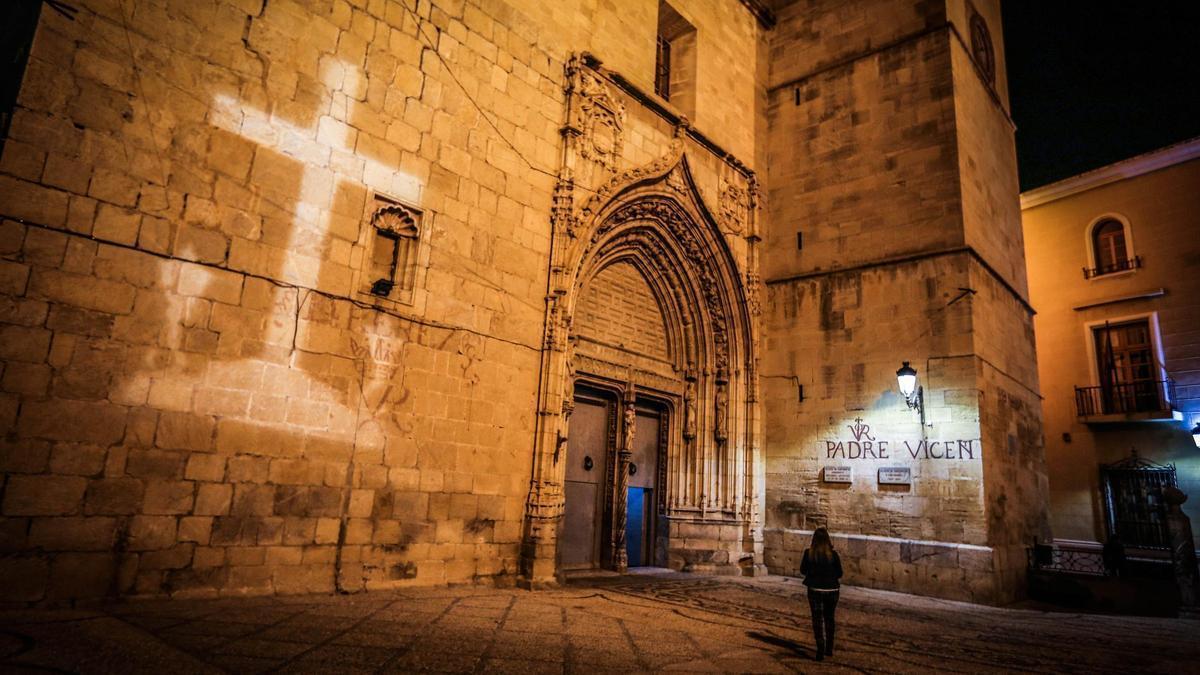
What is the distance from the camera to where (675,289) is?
1041 cm

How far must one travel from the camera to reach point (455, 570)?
6395 millimetres

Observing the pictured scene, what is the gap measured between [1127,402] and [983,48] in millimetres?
8651

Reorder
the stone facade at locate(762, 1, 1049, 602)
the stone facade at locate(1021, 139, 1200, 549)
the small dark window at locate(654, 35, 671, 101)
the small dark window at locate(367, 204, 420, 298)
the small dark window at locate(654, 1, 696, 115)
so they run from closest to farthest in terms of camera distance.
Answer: the small dark window at locate(367, 204, 420, 298) → the stone facade at locate(762, 1, 1049, 602) → the small dark window at locate(654, 1, 696, 115) → the small dark window at locate(654, 35, 671, 101) → the stone facade at locate(1021, 139, 1200, 549)

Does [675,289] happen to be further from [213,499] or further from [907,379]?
[213,499]

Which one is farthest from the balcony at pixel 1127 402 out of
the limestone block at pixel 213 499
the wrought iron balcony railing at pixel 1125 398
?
the limestone block at pixel 213 499

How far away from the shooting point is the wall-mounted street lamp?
8.82 meters

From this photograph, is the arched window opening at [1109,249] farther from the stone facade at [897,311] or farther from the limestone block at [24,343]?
the limestone block at [24,343]

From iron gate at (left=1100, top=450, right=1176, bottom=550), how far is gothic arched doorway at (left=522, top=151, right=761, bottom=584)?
9.72 m

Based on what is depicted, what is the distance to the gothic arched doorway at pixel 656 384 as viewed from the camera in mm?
8867

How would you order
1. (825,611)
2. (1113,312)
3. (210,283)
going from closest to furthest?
(825,611), (210,283), (1113,312)

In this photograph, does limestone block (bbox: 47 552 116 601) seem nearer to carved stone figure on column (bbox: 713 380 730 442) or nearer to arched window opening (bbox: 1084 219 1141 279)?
carved stone figure on column (bbox: 713 380 730 442)

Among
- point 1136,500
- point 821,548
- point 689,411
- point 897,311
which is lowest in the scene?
point 821,548

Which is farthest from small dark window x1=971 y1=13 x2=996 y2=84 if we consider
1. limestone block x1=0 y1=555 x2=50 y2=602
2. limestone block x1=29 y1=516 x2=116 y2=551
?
limestone block x1=0 y1=555 x2=50 y2=602

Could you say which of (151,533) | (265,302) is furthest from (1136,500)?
(151,533)
